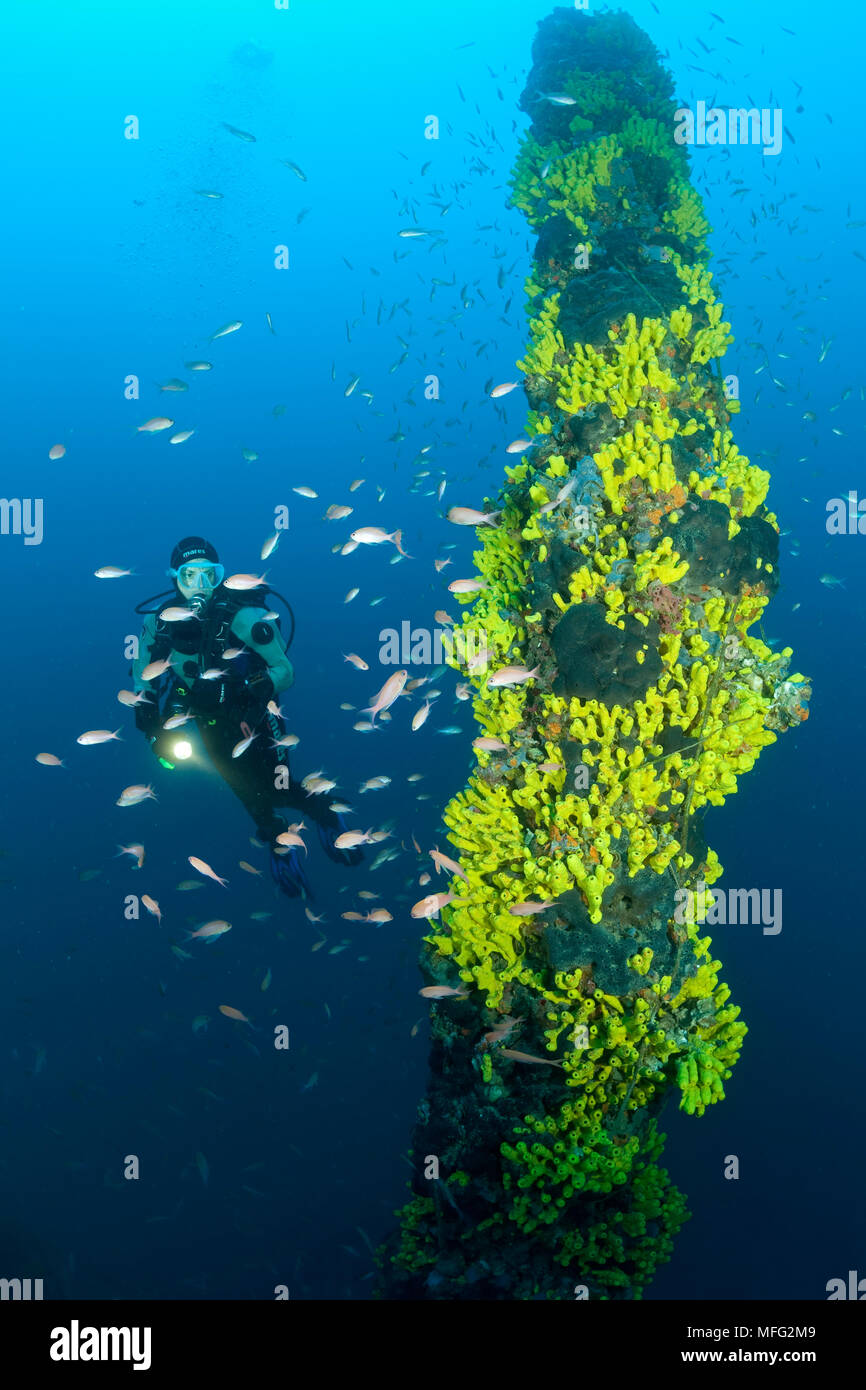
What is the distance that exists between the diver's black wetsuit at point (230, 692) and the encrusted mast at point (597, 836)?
3.55 meters

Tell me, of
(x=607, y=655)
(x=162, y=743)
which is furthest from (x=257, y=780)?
(x=607, y=655)

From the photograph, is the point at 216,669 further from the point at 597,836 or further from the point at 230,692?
the point at 597,836

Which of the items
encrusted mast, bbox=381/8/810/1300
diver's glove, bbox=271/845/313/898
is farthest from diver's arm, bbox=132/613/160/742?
encrusted mast, bbox=381/8/810/1300

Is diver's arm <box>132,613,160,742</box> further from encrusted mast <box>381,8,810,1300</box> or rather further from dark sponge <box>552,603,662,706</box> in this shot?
dark sponge <box>552,603,662,706</box>

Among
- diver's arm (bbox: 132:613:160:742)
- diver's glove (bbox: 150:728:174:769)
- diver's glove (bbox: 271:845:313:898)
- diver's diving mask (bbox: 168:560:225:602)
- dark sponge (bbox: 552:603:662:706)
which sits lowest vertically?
diver's glove (bbox: 271:845:313:898)

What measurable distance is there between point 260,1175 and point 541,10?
82878mm

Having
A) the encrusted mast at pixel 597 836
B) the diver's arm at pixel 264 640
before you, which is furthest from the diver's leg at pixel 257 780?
the encrusted mast at pixel 597 836

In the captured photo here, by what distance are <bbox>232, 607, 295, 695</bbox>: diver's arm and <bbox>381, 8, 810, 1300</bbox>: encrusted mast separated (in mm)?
3396

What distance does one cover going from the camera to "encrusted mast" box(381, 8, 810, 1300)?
3.93 m

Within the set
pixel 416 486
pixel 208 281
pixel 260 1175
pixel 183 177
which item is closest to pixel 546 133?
pixel 416 486

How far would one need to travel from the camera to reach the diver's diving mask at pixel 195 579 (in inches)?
300

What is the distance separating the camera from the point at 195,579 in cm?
763

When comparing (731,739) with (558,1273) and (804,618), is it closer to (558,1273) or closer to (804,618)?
(558,1273)

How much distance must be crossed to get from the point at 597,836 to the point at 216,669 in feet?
15.0
